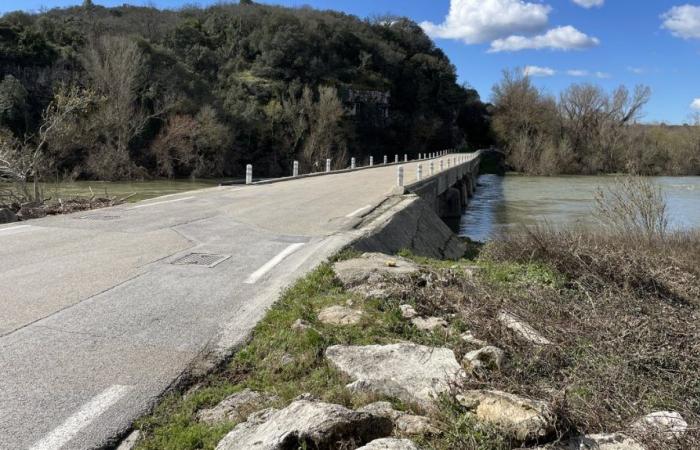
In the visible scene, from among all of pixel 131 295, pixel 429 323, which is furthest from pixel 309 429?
pixel 131 295

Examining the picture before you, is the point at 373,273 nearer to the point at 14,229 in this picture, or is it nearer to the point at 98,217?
the point at 14,229

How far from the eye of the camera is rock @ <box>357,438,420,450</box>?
2.97 metres

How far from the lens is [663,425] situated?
126 inches

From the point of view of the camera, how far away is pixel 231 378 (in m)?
4.46

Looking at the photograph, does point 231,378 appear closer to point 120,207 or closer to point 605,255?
point 605,255

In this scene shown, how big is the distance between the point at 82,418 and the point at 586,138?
8967 centimetres

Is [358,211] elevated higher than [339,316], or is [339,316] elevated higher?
Result: [358,211]

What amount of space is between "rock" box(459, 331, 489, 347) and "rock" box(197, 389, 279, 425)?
1.78 m

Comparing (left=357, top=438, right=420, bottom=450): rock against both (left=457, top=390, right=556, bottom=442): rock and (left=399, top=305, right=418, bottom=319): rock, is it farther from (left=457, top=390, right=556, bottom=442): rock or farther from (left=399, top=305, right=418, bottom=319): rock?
(left=399, top=305, right=418, bottom=319): rock

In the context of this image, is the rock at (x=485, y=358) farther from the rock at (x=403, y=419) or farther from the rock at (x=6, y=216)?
the rock at (x=6, y=216)

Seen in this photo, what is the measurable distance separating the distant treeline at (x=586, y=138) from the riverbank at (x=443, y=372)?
7435 centimetres

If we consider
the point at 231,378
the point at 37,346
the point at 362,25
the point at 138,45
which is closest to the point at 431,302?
the point at 231,378

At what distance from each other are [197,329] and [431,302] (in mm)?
2445

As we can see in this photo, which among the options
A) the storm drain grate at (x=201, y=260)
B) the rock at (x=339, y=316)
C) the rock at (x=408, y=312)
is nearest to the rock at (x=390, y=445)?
the rock at (x=339, y=316)
